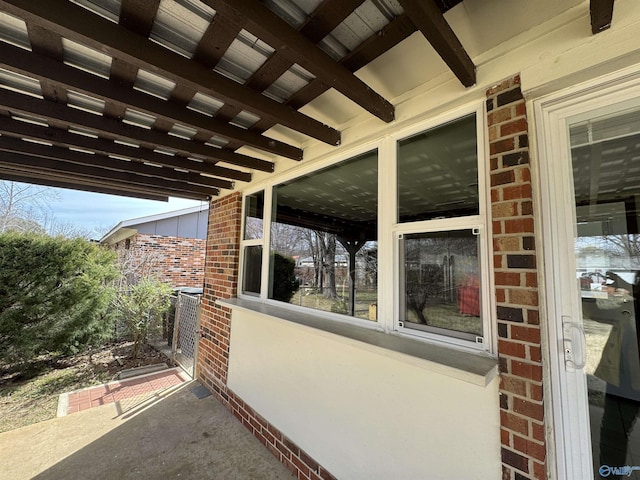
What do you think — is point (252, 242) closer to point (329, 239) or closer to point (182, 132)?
point (329, 239)

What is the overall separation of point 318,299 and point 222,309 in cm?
168

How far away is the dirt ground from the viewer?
128 inches

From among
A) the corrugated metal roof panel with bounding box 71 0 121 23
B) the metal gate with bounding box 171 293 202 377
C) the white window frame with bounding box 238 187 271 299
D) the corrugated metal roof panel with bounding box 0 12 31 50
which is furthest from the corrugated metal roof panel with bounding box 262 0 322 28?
the metal gate with bounding box 171 293 202 377

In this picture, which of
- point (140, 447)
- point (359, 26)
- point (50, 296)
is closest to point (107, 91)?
point (359, 26)

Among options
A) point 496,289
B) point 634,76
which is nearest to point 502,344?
point 496,289

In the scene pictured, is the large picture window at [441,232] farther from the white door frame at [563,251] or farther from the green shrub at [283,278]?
the green shrub at [283,278]

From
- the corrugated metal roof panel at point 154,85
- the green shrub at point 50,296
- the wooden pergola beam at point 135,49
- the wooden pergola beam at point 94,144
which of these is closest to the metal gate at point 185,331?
the green shrub at point 50,296

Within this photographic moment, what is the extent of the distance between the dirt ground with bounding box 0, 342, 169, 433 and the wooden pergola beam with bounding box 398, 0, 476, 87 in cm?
492

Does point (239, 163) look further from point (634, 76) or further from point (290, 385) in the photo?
point (634, 76)

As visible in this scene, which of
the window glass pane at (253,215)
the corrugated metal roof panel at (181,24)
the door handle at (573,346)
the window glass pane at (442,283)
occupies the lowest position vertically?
the door handle at (573,346)

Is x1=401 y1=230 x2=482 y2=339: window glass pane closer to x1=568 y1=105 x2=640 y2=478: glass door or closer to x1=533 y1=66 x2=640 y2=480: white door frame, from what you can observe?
x1=533 y1=66 x2=640 y2=480: white door frame

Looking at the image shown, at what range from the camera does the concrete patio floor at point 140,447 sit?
2291 millimetres

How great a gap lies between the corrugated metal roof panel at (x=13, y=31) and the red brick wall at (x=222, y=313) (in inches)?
94.5

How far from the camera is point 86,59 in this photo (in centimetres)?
144
